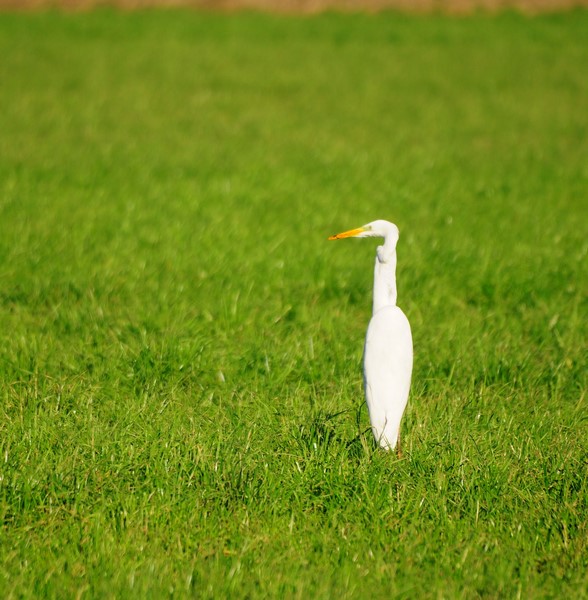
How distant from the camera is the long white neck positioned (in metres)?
3.42

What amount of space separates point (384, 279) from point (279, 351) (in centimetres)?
122

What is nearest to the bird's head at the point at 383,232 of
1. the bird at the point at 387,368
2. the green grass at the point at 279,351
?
the bird at the point at 387,368

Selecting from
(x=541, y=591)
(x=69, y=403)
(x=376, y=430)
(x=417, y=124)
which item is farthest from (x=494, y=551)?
(x=417, y=124)

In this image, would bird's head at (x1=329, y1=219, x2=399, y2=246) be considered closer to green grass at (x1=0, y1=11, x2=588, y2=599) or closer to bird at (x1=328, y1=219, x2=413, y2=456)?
bird at (x1=328, y1=219, x2=413, y2=456)

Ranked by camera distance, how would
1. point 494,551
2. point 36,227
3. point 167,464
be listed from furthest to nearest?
point 36,227, point 167,464, point 494,551

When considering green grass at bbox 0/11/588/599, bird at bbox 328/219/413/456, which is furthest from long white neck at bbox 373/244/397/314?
green grass at bbox 0/11/588/599

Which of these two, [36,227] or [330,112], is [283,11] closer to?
[330,112]

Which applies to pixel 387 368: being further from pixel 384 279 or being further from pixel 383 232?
pixel 383 232

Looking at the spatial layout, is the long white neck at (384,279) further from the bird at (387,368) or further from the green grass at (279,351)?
the green grass at (279,351)

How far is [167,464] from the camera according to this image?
335 cm

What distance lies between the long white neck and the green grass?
538 millimetres

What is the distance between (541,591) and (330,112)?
9354 mm

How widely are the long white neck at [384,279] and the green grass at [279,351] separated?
0.54 metres

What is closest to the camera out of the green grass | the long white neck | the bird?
the green grass
